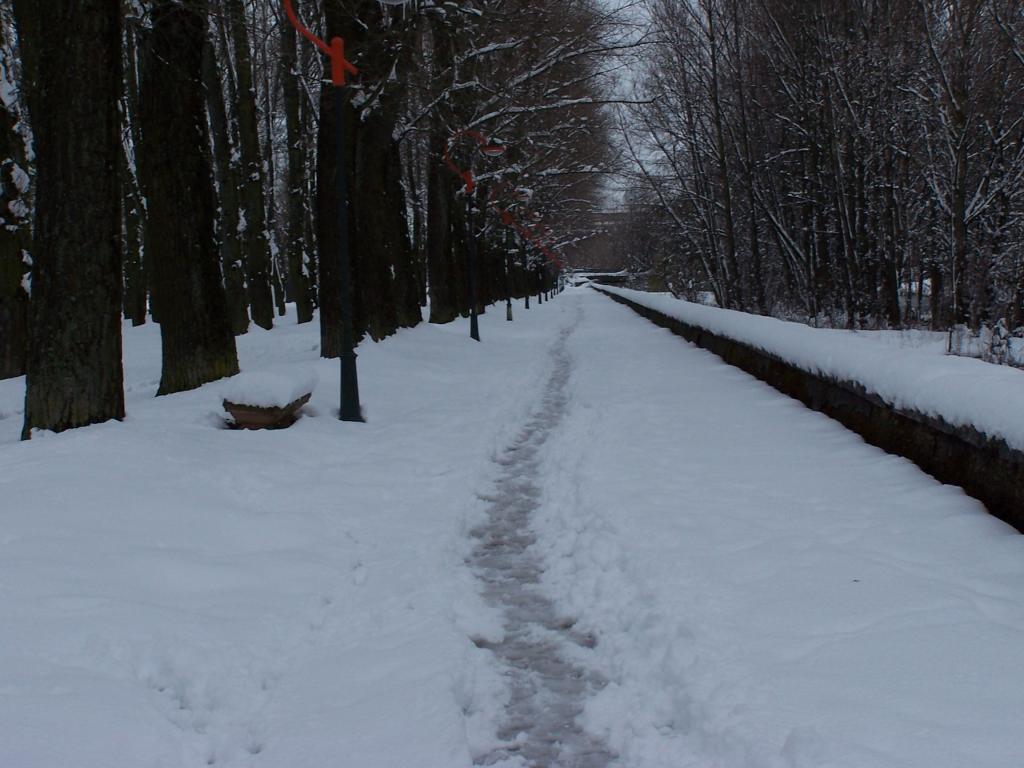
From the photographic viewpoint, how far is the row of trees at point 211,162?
7.90m

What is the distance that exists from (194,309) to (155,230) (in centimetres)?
111

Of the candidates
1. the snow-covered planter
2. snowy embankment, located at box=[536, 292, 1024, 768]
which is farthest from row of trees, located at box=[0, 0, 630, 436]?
snowy embankment, located at box=[536, 292, 1024, 768]

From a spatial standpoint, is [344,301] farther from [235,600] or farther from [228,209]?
[228,209]

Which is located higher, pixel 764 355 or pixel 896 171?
pixel 896 171

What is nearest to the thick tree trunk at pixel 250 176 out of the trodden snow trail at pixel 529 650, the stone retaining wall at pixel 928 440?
the stone retaining wall at pixel 928 440

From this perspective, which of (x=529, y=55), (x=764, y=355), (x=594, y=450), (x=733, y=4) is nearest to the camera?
(x=594, y=450)

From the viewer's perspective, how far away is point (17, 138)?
14.3 metres

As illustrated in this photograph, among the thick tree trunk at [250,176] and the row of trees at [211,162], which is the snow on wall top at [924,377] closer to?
the row of trees at [211,162]

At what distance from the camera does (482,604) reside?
500cm

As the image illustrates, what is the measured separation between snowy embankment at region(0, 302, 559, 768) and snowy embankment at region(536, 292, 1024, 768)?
784mm

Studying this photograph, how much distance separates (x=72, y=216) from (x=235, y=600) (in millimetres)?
4758

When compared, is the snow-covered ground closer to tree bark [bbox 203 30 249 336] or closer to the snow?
the snow

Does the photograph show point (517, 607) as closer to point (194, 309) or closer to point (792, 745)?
point (792, 745)

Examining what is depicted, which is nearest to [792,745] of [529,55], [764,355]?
[764,355]
